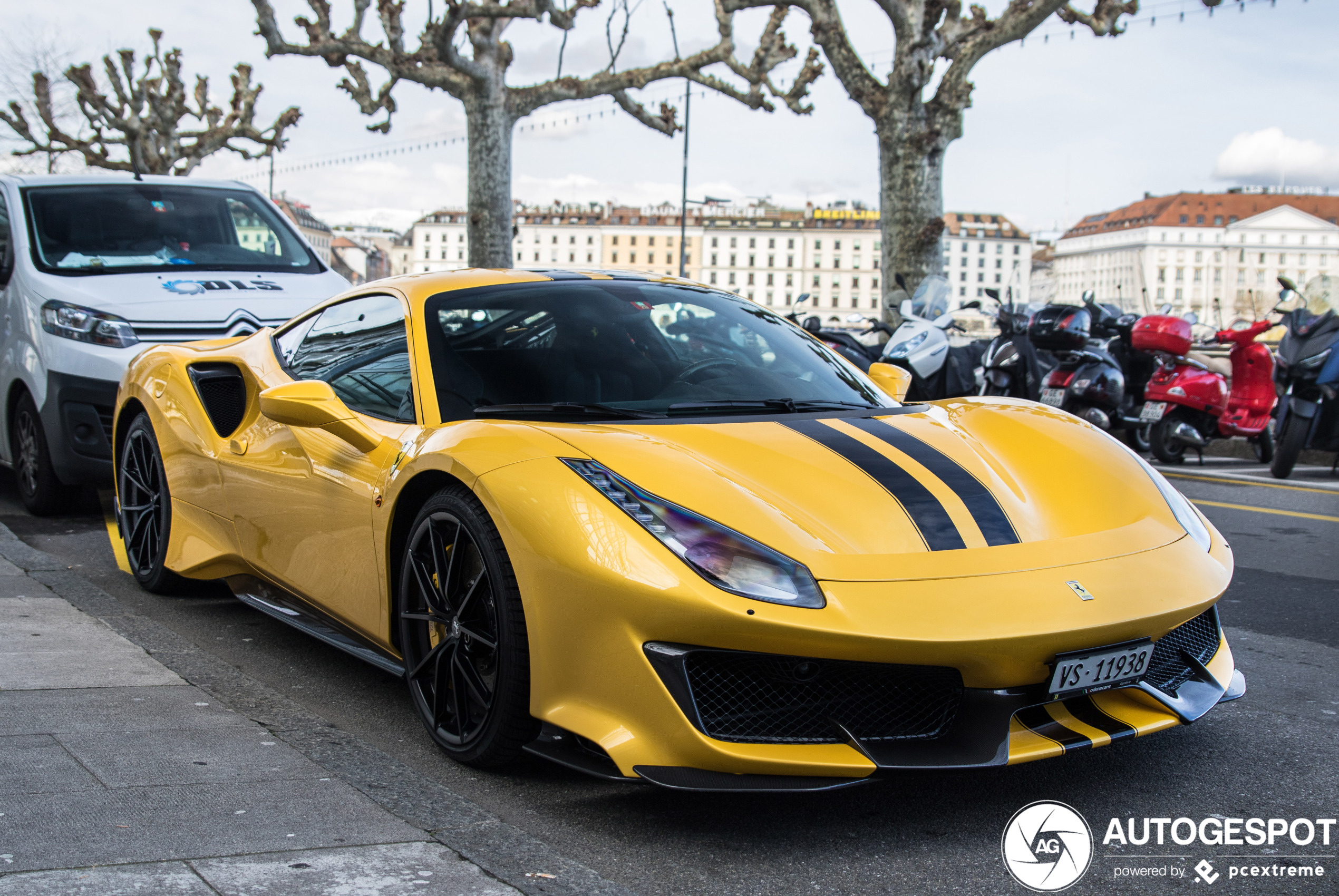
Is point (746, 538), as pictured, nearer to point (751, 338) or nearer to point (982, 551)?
point (982, 551)

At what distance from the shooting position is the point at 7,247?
6637 mm

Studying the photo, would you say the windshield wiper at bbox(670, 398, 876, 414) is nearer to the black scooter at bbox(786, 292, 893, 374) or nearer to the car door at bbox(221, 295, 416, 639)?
the car door at bbox(221, 295, 416, 639)

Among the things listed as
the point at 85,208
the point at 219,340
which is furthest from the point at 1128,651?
the point at 85,208

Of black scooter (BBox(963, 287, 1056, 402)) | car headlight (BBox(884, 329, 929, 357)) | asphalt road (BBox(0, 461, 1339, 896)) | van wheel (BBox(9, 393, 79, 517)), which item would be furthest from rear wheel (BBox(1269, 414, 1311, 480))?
van wheel (BBox(9, 393, 79, 517))

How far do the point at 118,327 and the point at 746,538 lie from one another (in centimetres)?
462

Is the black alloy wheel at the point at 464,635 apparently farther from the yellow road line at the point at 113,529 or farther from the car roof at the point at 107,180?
the car roof at the point at 107,180

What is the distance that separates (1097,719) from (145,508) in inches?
141

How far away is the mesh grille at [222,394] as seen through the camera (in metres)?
4.15

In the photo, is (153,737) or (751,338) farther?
(751,338)

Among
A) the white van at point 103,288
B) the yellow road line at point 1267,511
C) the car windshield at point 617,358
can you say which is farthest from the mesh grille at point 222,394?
the yellow road line at point 1267,511

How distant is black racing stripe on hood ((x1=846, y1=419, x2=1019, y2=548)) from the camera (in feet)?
8.76

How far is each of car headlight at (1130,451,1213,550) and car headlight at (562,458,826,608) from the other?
3.76 ft

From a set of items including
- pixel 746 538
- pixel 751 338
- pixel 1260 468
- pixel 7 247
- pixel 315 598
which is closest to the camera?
pixel 746 538

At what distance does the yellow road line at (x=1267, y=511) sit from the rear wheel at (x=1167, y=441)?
2600 millimetres
